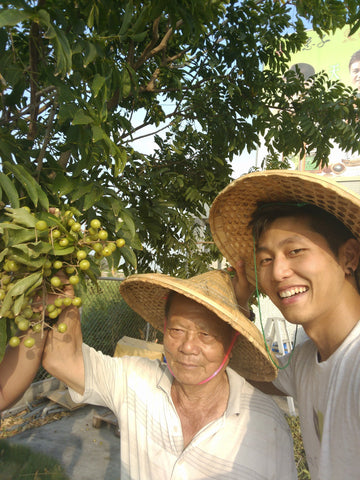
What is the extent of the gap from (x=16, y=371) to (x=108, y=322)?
4740 millimetres

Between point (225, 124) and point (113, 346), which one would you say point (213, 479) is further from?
point (113, 346)

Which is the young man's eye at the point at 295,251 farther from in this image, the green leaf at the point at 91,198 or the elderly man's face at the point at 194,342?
the green leaf at the point at 91,198

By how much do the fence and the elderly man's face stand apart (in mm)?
4082

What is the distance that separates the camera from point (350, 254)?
1295mm

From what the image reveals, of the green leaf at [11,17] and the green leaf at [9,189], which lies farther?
the green leaf at [9,189]

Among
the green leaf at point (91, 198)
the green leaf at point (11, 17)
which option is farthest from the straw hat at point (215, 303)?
the green leaf at point (11, 17)

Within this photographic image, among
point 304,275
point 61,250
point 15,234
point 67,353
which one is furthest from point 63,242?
point 304,275

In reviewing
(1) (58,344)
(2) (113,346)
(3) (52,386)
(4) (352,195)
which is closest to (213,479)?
(1) (58,344)

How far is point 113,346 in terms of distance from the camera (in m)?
5.81

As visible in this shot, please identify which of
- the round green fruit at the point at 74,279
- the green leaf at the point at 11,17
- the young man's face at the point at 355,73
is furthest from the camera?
the young man's face at the point at 355,73

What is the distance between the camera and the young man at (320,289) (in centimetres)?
113

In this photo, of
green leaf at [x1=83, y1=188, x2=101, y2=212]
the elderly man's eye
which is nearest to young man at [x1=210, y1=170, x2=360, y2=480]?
the elderly man's eye

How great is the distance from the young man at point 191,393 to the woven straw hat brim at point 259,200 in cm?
19

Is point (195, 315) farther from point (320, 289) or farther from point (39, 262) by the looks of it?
point (39, 262)
